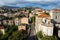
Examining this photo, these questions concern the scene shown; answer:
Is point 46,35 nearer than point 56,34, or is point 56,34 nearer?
point 46,35

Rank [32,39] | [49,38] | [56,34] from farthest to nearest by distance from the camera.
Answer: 1. [32,39]
2. [56,34]
3. [49,38]

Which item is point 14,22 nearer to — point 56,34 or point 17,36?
point 17,36

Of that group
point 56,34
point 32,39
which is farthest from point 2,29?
point 56,34

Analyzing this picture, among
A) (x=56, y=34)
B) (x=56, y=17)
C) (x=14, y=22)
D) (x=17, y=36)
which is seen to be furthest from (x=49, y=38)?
(x=14, y=22)

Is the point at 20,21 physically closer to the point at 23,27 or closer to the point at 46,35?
the point at 23,27

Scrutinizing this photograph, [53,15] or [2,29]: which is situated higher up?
[53,15]

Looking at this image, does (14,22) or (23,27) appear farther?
(14,22)

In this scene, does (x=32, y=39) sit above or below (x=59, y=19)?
below

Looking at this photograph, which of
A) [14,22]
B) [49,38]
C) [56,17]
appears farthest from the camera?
[14,22]

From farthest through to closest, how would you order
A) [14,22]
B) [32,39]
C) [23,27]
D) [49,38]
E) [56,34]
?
[14,22], [23,27], [32,39], [56,34], [49,38]
